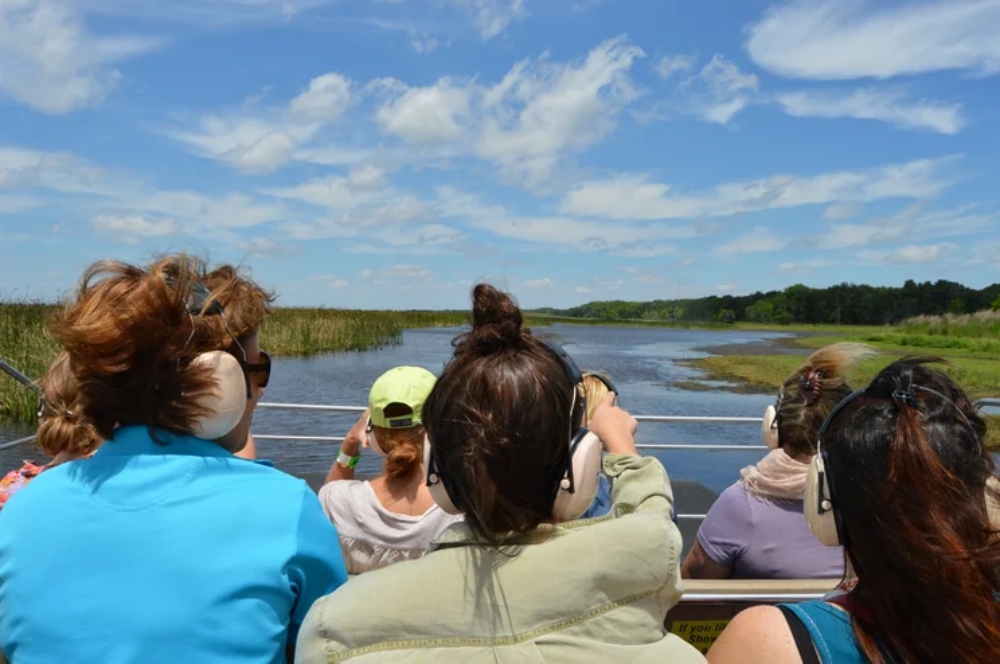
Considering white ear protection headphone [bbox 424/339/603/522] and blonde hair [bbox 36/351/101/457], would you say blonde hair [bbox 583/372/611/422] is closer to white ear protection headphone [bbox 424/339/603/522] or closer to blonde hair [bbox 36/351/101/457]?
white ear protection headphone [bbox 424/339/603/522]

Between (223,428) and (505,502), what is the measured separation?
0.50 m

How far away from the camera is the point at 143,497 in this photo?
3.48ft

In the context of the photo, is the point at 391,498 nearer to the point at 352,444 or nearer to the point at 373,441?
the point at 373,441

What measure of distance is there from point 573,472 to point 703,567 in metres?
1.19

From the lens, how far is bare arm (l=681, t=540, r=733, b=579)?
1.98 m

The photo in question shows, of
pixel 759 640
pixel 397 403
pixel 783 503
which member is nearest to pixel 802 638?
pixel 759 640

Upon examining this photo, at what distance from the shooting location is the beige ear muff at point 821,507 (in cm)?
109

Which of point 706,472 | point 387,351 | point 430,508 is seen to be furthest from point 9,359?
point 387,351

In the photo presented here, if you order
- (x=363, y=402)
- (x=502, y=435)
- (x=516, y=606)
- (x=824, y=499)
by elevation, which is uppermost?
(x=502, y=435)

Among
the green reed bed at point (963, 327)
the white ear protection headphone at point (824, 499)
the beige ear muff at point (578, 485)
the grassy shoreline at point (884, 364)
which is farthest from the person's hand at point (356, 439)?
the green reed bed at point (963, 327)

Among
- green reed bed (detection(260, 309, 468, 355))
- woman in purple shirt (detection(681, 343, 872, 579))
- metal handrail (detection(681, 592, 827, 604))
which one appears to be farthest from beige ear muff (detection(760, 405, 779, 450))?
green reed bed (detection(260, 309, 468, 355))

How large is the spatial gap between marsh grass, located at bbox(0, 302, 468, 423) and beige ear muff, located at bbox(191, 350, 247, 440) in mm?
303

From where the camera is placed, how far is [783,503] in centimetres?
193

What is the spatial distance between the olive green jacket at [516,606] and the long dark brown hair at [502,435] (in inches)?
1.9
